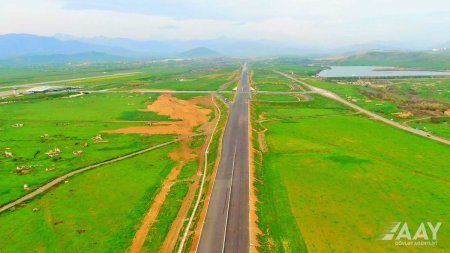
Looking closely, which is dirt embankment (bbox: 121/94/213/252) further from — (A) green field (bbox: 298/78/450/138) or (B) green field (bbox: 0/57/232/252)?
(A) green field (bbox: 298/78/450/138)

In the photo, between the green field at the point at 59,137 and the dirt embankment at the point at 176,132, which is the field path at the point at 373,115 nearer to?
the dirt embankment at the point at 176,132

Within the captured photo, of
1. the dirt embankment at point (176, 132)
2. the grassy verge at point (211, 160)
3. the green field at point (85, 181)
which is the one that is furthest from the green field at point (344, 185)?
the green field at point (85, 181)

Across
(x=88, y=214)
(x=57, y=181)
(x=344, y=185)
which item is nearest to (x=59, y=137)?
(x=57, y=181)

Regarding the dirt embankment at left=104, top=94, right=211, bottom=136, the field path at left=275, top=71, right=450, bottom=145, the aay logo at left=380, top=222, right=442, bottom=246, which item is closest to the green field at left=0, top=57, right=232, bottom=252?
the dirt embankment at left=104, top=94, right=211, bottom=136

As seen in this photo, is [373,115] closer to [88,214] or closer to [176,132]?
[176,132]

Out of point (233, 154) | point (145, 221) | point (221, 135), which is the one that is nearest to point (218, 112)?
point (221, 135)

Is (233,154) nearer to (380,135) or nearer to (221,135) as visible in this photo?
(221,135)

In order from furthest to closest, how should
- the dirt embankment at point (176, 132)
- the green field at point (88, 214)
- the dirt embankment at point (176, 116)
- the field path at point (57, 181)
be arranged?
the dirt embankment at point (176, 116) → the field path at point (57, 181) → the dirt embankment at point (176, 132) → the green field at point (88, 214)
